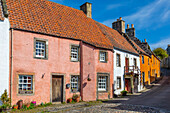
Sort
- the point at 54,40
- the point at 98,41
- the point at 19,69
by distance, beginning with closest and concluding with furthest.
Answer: the point at 19,69 → the point at 54,40 → the point at 98,41

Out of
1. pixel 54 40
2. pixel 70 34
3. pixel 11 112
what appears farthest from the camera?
pixel 70 34

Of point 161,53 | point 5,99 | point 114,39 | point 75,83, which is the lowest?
point 5,99

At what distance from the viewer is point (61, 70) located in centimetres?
1526

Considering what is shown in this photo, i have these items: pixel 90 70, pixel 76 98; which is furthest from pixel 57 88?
pixel 90 70

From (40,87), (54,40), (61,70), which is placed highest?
(54,40)

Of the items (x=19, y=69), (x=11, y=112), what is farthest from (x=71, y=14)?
(x=11, y=112)

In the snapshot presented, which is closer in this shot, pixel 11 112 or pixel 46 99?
pixel 11 112

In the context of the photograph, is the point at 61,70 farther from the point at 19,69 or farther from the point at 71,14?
the point at 71,14

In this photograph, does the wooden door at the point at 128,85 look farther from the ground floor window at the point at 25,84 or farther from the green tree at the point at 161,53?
the green tree at the point at 161,53

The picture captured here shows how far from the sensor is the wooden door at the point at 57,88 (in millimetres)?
14766

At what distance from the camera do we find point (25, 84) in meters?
13.2

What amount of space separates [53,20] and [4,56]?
602 centimetres

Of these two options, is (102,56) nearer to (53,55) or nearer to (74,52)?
(74,52)

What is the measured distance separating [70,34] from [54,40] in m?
1.93
